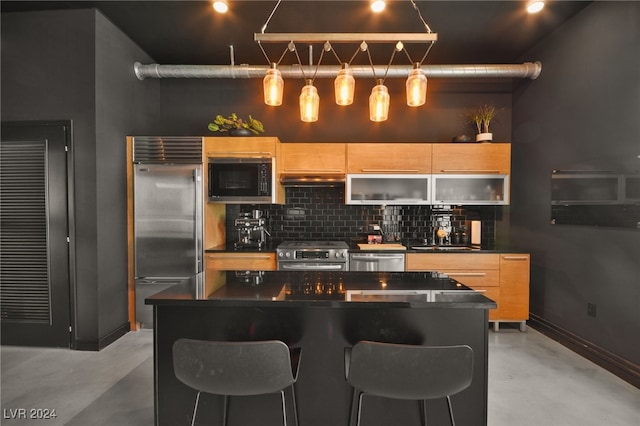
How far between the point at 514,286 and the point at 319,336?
292cm

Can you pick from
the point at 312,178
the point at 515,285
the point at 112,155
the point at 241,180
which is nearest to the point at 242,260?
the point at 241,180

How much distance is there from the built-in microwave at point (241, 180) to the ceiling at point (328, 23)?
1.34m

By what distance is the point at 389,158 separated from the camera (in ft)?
13.1

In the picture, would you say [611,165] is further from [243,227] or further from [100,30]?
[100,30]

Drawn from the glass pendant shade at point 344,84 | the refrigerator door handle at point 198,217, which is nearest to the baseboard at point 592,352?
the glass pendant shade at point 344,84

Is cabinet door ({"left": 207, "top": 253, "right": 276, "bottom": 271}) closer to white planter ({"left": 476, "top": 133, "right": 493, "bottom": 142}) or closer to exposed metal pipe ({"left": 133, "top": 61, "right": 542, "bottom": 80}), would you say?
exposed metal pipe ({"left": 133, "top": 61, "right": 542, "bottom": 80})

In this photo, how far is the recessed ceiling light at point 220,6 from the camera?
2930 mm

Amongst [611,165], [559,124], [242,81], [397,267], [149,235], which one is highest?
[242,81]

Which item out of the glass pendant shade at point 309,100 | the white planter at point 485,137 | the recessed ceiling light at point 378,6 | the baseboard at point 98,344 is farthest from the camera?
the white planter at point 485,137

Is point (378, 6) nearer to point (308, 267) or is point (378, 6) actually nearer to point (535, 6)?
point (535, 6)

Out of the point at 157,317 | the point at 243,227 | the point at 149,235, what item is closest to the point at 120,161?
the point at 149,235

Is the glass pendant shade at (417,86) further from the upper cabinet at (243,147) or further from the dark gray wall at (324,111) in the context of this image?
the dark gray wall at (324,111)

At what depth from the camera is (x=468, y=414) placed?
1737 mm

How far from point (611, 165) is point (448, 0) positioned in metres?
2.02
